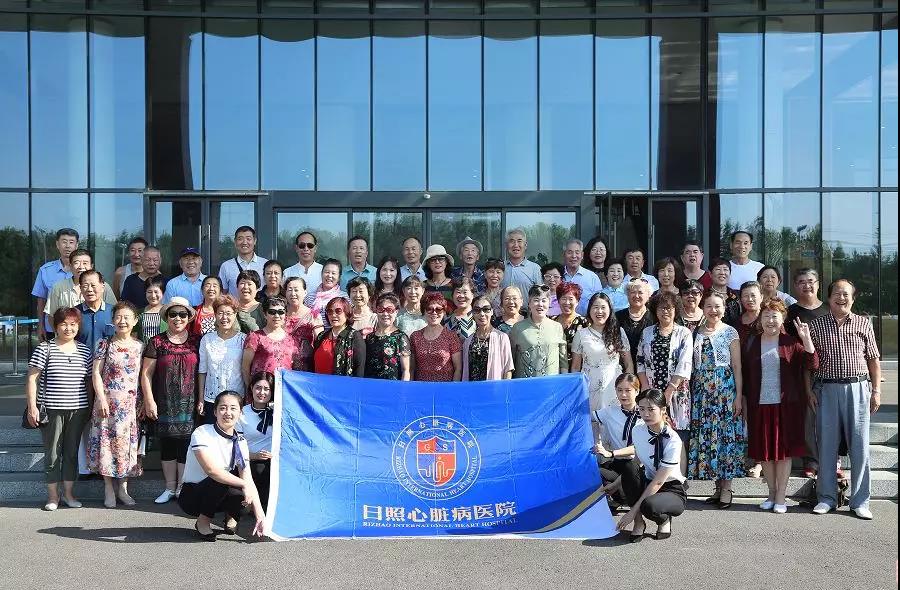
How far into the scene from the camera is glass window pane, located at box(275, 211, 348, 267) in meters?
14.6

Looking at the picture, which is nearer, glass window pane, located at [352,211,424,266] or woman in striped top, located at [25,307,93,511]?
woman in striped top, located at [25,307,93,511]

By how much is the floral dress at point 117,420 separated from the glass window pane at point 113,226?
7.35 meters

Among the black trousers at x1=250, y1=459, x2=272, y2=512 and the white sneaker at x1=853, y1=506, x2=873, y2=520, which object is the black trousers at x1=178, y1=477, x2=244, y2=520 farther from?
the white sneaker at x1=853, y1=506, x2=873, y2=520

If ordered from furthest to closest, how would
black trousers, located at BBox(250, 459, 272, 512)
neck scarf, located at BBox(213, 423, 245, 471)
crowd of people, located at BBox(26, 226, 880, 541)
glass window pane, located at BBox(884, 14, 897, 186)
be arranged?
glass window pane, located at BBox(884, 14, 897, 186) < crowd of people, located at BBox(26, 226, 880, 541) < black trousers, located at BBox(250, 459, 272, 512) < neck scarf, located at BBox(213, 423, 245, 471)

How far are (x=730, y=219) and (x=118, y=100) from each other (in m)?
10.3

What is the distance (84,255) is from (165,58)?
671 cm

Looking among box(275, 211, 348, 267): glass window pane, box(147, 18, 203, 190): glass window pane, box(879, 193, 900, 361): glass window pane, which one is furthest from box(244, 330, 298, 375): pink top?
box(879, 193, 900, 361): glass window pane

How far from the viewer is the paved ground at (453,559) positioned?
5891 millimetres

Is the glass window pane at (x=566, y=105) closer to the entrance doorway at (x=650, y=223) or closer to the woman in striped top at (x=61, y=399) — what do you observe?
the entrance doorway at (x=650, y=223)

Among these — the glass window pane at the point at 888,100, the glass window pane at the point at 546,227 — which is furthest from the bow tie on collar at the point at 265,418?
the glass window pane at the point at 888,100

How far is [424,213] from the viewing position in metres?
14.7

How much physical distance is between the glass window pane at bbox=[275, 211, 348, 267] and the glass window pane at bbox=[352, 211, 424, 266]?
18 cm

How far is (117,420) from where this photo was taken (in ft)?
26.0

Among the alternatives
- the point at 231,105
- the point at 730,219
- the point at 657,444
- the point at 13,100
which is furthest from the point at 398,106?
the point at 657,444
